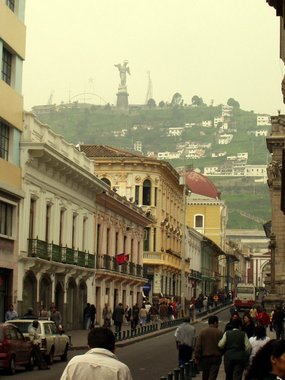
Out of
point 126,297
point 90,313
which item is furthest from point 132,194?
point 90,313

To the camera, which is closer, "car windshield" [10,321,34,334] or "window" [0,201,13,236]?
"car windshield" [10,321,34,334]

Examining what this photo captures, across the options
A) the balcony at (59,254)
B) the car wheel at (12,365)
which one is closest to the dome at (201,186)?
the balcony at (59,254)

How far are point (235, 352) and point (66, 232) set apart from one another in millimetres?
34227

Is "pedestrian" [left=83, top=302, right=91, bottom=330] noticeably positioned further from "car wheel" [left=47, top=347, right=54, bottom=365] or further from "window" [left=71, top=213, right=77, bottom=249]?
"car wheel" [left=47, top=347, right=54, bottom=365]

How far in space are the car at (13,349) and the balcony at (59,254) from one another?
1705cm

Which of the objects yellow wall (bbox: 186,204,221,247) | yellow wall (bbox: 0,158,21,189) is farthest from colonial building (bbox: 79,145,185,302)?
yellow wall (bbox: 186,204,221,247)

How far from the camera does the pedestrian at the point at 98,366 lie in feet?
29.2

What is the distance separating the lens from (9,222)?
44.0 metres

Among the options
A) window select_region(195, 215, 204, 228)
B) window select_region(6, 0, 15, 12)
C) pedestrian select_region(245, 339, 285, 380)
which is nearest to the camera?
pedestrian select_region(245, 339, 285, 380)

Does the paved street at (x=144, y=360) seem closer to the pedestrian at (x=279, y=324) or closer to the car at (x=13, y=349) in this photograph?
the car at (x=13, y=349)

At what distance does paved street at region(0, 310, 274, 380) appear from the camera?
27.0m

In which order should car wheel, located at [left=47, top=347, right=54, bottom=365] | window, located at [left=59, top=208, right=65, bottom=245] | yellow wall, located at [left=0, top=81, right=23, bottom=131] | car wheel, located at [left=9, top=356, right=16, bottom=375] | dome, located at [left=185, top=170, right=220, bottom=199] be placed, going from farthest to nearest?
dome, located at [left=185, top=170, right=220, bottom=199] < window, located at [left=59, top=208, right=65, bottom=245] < yellow wall, located at [left=0, top=81, right=23, bottom=131] < car wheel, located at [left=47, top=347, right=54, bottom=365] < car wheel, located at [left=9, top=356, right=16, bottom=375]

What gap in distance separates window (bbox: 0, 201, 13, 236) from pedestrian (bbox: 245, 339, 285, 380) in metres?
34.2

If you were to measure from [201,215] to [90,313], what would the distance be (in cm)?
8317
